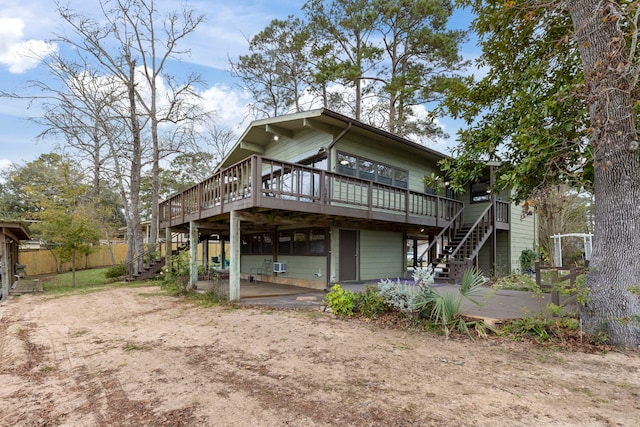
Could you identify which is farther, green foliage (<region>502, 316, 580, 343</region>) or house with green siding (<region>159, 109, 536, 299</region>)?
house with green siding (<region>159, 109, 536, 299</region>)

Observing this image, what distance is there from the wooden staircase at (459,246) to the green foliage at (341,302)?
334 cm

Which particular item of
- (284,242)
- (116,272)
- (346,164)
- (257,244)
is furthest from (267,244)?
(116,272)

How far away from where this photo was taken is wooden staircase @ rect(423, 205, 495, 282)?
9562mm

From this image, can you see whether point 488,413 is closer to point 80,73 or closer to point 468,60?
point 468,60

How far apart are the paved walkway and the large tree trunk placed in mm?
865

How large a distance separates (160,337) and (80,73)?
1790 centimetres

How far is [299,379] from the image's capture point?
3756mm

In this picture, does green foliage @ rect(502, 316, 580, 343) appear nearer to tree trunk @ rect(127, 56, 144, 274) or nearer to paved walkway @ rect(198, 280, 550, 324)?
paved walkway @ rect(198, 280, 550, 324)

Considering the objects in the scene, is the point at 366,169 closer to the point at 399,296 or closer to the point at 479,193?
the point at 479,193

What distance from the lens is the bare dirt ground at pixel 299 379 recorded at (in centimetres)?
293

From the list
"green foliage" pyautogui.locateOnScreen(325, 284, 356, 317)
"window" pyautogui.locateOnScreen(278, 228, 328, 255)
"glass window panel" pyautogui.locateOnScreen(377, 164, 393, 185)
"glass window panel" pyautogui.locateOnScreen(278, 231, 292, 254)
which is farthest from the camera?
"glass window panel" pyautogui.locateOnScreen(278, 231, 292, 254)

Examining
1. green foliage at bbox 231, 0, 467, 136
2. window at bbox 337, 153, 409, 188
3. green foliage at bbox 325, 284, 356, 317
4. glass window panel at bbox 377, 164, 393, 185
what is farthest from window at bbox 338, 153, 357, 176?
green foliage at bbox 231, 0, 467, 136

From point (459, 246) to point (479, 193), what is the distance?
188 inches

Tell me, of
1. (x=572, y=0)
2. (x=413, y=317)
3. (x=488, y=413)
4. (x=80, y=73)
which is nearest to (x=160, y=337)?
(x=413, y=317)
